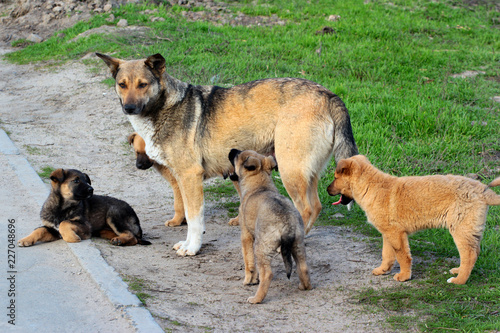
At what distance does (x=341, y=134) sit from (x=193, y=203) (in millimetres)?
1805

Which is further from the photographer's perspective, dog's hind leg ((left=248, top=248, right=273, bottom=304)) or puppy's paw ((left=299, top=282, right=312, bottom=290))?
puppy's paw ((left=299, top=282, right=312, bottom=290))

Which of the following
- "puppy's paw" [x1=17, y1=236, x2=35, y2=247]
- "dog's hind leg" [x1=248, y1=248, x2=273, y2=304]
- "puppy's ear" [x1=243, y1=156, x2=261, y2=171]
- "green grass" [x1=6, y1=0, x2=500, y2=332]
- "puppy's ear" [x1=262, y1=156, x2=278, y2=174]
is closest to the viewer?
"dog's hind leg" [x1=248, y1=248, x2=273, y2=304]

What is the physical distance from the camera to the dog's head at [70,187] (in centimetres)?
573

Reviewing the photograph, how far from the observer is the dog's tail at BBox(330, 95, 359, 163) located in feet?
18.9

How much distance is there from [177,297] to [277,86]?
2.69m

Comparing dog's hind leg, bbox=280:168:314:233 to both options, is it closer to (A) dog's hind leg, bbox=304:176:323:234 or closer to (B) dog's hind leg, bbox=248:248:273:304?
(A) dog's hind leg, bbox=304:176:323:234

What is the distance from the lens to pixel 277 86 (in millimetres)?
6113

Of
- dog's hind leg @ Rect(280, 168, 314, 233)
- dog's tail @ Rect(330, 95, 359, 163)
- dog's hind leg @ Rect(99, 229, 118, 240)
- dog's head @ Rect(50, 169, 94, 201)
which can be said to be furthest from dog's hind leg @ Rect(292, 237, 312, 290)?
dog's head @ Rect(50, 169, 94, 201)

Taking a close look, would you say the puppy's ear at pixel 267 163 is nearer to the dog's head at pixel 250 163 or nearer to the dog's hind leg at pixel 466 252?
the dog's head at pixel 250 163

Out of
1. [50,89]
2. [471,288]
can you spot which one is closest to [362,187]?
[471,288]

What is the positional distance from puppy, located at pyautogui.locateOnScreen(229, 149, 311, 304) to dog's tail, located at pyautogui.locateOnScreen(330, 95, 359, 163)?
0.87m

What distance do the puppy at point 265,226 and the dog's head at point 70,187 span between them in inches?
68.1

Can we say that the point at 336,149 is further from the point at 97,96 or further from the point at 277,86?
the point at 97,96

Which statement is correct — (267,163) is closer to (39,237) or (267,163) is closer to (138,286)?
(138,286)
